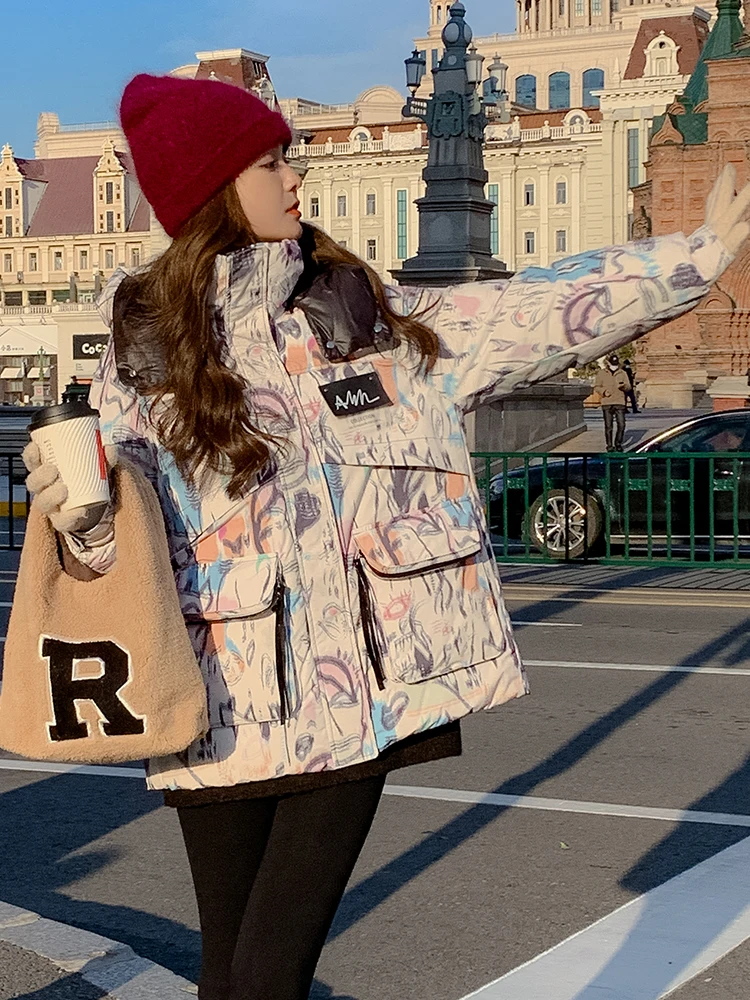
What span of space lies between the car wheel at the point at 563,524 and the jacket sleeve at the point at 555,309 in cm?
1234

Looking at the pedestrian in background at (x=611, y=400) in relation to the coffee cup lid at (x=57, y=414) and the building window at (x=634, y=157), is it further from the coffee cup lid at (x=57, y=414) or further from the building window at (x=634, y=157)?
the building window at (x=634, y=157)

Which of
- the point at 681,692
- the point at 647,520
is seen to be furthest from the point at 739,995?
the point at 647,520

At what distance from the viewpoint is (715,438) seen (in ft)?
56.3

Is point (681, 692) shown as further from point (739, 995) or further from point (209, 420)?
point (209, 420)

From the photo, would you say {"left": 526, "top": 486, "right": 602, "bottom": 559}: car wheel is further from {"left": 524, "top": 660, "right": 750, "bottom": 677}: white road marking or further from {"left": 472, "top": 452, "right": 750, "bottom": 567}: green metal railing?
{"left": 524, "top": 660, "right": 750, "bottom": 677}: white road marking

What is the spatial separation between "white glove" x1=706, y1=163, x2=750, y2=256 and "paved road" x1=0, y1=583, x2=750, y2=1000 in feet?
6.88

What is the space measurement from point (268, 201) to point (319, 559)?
2.13ft

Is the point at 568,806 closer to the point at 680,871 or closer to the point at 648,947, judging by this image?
the point at 680,871

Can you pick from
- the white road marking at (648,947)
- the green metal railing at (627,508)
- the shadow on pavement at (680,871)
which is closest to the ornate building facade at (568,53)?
the green metal railing at (627,508)

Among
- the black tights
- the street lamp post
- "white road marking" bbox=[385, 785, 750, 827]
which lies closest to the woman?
the black tights

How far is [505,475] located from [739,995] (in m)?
11.5

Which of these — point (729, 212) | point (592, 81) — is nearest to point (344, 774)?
point (729, 212)

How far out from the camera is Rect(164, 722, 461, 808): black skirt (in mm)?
2848

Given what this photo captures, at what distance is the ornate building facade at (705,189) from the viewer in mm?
64750
